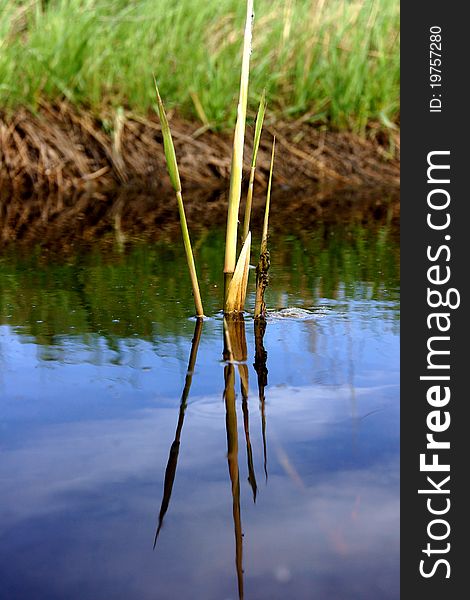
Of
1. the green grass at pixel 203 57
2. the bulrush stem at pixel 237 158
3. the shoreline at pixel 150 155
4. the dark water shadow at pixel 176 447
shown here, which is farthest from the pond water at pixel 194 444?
the green grass at pixel 203 57

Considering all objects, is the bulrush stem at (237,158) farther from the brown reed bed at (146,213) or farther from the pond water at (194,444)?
the brown reed bed at (146,213)

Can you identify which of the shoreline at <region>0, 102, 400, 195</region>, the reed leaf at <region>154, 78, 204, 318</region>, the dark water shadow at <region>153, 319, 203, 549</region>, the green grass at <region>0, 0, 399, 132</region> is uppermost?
the green grass at <region>0, 0, 399, 132</region>

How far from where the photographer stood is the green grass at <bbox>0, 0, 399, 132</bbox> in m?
4.72

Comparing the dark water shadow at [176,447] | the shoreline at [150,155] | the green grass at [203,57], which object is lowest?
the dark water shadow at [176,447]

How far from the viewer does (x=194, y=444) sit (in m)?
1.51

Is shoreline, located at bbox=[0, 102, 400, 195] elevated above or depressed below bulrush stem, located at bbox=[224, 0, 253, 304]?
above

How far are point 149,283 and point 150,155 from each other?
226cm

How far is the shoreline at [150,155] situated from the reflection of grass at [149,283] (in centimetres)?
144

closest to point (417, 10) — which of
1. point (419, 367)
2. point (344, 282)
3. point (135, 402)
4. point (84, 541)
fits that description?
point (344, 282)

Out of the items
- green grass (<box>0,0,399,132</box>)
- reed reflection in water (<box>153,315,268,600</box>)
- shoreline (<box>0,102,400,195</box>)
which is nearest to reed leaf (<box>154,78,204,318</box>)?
reed reflection in water (<box>153,315,268,600</box>)

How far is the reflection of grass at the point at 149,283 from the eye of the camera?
2.18 metres

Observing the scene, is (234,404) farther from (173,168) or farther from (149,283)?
(149,283)

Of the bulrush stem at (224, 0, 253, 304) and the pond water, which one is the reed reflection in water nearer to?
the pond water

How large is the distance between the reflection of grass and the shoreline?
1435 millimetres
